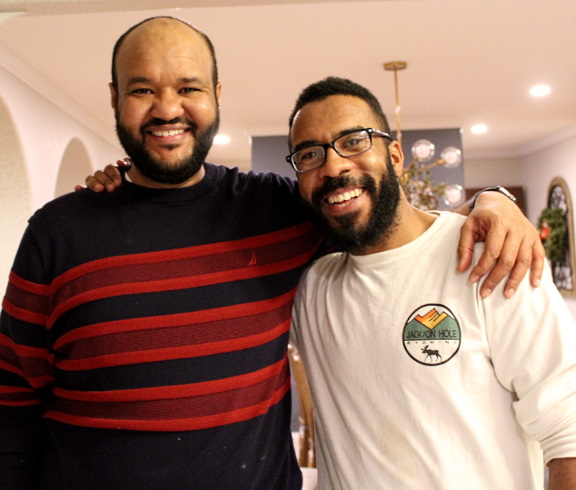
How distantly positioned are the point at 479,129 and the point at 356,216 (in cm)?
607

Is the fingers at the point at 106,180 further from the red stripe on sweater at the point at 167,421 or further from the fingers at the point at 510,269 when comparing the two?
the fingers at the point at 510,269

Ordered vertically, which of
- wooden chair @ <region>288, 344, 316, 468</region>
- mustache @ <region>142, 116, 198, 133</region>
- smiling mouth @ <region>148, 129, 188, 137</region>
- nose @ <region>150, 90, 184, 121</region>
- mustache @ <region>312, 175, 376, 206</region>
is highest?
nose @ <region>150, 90, 184, 121</region>

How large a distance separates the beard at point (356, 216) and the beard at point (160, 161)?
0.26m

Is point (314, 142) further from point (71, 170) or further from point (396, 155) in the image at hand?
point (71, 170)

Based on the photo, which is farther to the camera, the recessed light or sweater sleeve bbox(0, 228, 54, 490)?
the recessed light

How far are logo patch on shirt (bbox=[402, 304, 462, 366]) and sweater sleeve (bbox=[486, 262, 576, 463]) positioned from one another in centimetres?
7

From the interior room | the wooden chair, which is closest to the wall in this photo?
the interior room

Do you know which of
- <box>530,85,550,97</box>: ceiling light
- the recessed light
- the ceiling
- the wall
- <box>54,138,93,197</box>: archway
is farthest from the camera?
the wall

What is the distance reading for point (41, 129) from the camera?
4.44 m

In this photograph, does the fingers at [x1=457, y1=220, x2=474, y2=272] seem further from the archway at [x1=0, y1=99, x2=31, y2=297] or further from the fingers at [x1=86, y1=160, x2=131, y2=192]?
the archway at [x1=0, y1=99, x2=31, y2=297]

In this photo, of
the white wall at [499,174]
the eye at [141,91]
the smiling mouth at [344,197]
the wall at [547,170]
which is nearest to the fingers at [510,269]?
the smiling mouth at [344,197]

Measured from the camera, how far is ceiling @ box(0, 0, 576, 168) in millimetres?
3375

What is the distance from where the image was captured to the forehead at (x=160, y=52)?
121 centimetres

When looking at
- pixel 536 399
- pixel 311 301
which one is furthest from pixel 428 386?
pixel 311 301
